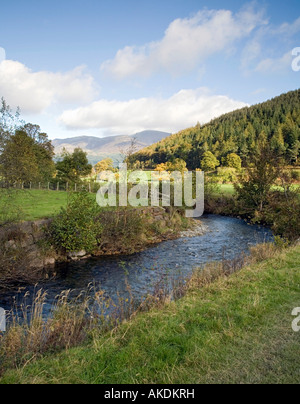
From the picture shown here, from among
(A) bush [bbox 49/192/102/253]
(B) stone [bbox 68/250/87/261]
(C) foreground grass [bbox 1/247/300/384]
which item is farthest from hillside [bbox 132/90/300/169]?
(C) foreground grass [bbox 1/247/300/384]

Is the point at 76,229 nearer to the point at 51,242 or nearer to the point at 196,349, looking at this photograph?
the point at 51,242

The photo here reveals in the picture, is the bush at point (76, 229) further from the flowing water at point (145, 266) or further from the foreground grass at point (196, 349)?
the foreground grass at point (196, 349)

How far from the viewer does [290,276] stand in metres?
7.73

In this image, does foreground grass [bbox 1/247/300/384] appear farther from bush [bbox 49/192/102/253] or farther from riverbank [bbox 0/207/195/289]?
bush [bbox 49/192/102/253]

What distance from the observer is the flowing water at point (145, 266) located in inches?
401

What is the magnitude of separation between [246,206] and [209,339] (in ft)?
81.8

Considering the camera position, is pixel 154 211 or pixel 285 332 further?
pixel 154 211

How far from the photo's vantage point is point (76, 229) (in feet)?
45.9

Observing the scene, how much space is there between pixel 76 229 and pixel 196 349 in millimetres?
10694

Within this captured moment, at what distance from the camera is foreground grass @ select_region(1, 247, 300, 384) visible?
3840mm

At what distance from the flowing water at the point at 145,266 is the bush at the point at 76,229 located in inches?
37.4

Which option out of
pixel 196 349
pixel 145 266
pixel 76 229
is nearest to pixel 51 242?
pixel 76 229
